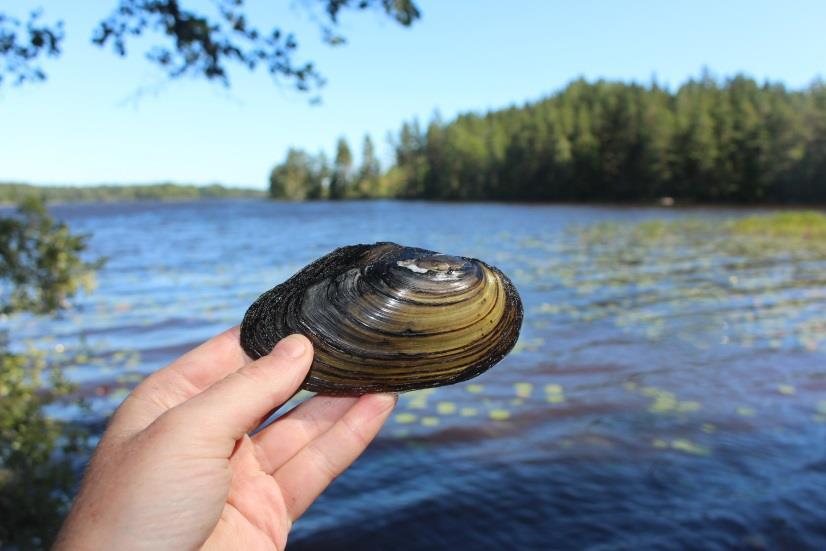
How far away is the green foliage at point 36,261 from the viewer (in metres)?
5.34

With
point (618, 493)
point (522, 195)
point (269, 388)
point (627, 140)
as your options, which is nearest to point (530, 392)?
point (618, 493)

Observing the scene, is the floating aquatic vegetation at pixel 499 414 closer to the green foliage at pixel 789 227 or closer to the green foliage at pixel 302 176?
the green foliage at pixel 789 227

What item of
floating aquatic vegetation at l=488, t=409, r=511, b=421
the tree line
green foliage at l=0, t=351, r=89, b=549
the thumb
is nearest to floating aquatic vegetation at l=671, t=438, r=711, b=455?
floating aquatic vegetation at l=488, t=409, r=511, b=421

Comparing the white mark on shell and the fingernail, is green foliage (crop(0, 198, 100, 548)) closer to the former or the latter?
the fingernail

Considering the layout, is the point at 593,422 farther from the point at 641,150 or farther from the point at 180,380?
the point at 641,150

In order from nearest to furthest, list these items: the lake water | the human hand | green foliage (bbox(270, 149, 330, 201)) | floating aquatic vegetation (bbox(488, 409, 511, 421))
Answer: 1. the human hand
2. the lake water
3. floating aquatic vegetation (bbox(488, 409, 511, 421))
4. green foliage (bbox(270, 149, 330, 201))

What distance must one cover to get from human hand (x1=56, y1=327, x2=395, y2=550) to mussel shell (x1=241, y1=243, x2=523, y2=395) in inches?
7.4

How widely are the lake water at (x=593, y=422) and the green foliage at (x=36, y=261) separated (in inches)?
31.7

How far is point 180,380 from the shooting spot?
2291mm

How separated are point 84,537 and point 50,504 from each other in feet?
9.95

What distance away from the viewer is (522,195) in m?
97.2

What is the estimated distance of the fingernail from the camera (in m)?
2.12

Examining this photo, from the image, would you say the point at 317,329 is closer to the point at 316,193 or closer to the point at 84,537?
the point at 84,537

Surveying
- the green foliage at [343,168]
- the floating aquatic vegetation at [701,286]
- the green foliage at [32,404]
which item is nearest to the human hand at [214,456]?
the green foliage at [32,404]
